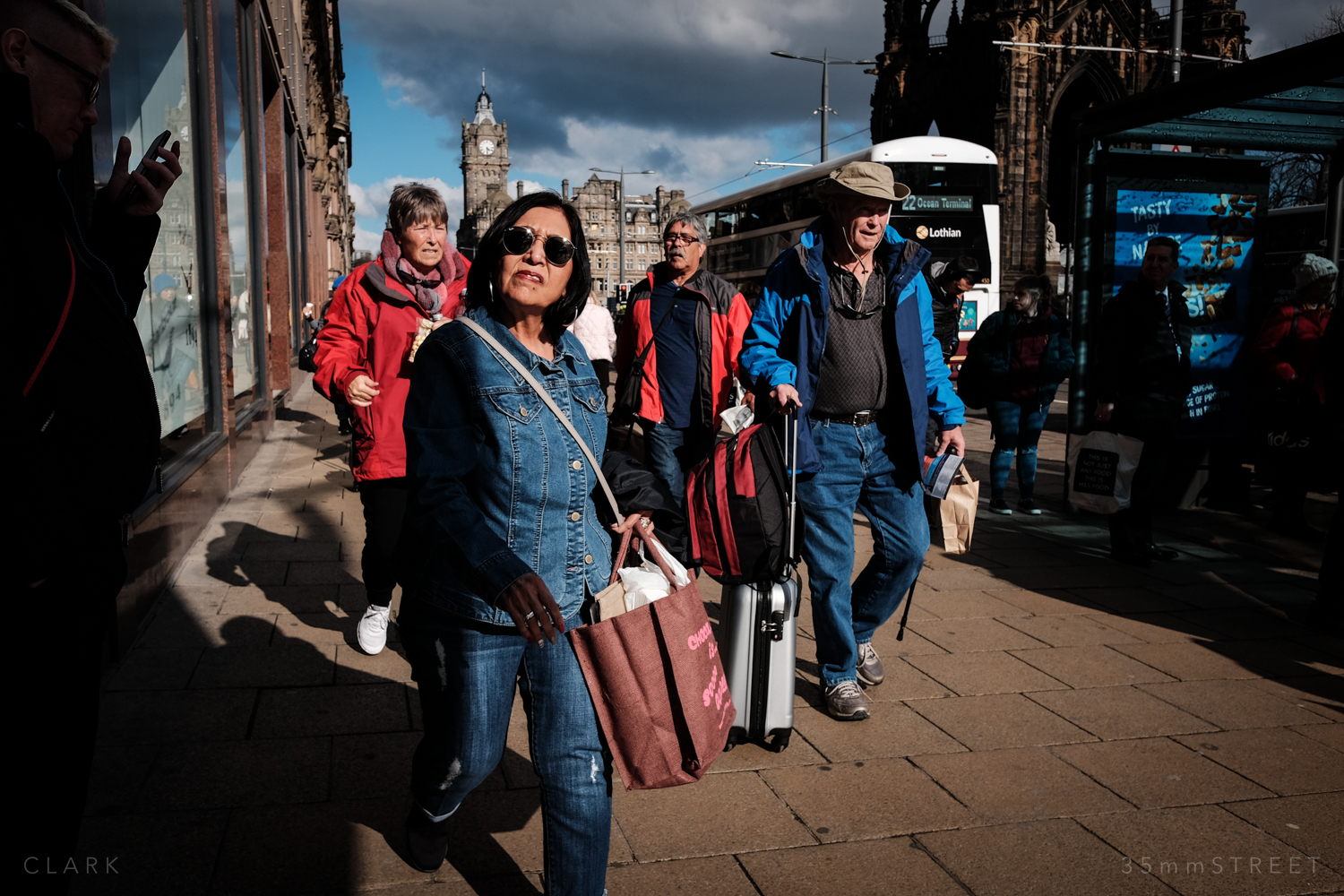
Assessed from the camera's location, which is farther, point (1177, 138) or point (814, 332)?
point (1177, 138)

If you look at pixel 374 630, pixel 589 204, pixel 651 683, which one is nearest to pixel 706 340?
pixel 374 630

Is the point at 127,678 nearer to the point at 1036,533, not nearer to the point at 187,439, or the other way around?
the point at 187,439

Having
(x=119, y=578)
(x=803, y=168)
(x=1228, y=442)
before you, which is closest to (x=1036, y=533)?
(x=1228, y=442)

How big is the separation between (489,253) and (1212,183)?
25.2ft

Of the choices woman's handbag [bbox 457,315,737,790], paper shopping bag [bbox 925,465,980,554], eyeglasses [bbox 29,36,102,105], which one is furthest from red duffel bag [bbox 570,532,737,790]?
paper shopping bag [bbox 925,465,980,554]

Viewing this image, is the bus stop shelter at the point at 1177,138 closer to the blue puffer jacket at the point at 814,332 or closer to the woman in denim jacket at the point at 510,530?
the blue puffer jacket at the point at 814,332

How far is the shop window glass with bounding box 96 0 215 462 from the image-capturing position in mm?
5340

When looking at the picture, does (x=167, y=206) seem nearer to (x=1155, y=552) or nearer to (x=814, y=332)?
(x=814, y=332)

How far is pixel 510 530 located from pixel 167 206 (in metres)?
4.92

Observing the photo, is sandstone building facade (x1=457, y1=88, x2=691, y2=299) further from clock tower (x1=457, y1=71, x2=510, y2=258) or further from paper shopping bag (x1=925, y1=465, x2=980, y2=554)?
paper shopping bag (x1=925, y1=465, x2=980, y2=554)

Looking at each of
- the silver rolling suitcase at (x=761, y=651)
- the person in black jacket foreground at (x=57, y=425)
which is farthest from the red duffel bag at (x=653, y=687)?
the silver rolling suitcase at (x=761, y=651)

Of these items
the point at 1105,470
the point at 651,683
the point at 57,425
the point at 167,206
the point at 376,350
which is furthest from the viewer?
the point at 1105,470

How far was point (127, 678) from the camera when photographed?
4016 mm

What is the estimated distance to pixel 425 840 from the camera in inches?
101
